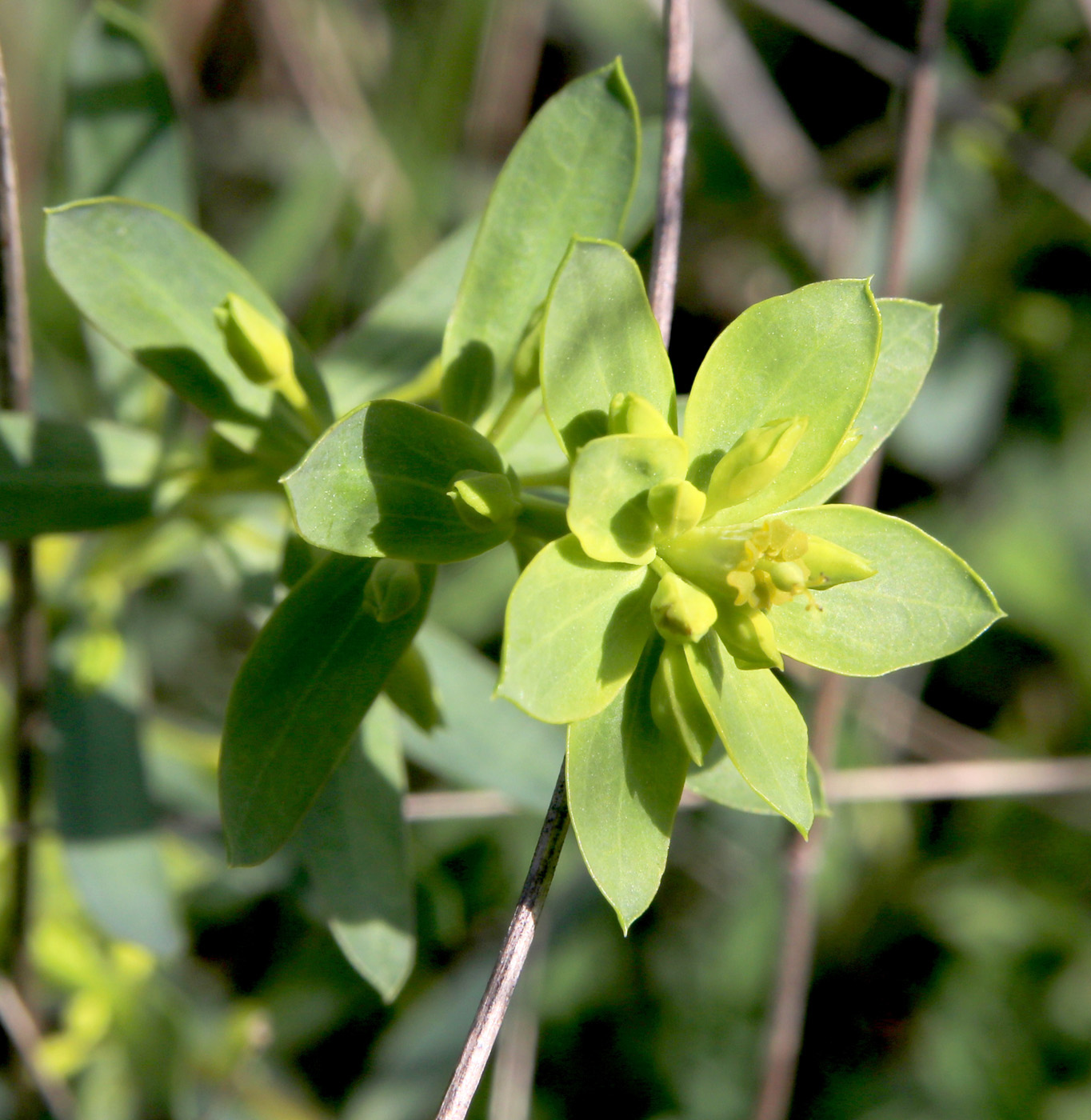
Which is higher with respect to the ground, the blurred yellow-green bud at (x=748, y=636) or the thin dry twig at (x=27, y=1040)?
the blurred yellow-green bud at (x=748, y=636)

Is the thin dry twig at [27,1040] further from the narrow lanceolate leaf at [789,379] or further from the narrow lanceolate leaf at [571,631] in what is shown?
the narrow lanceolate leaf at [789,379]

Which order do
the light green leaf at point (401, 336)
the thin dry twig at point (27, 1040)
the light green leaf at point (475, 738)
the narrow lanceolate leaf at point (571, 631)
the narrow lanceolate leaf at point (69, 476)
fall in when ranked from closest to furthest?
the narrow lanceolate leaf at point (571, 631) → the narrow lanceolate leaf at point (69, 476) → the light green leaf at point (401, 336) → the light green leaf at point (475, 738) → the thin dry twig at point (27, 1040)

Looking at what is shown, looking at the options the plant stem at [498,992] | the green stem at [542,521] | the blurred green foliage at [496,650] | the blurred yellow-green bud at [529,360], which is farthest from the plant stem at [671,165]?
the blurred green foliage at [496,650]

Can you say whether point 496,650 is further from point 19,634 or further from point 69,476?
A: point 69,476

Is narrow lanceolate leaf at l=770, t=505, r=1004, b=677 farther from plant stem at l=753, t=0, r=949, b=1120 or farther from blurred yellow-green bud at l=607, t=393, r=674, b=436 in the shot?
plant stem at l=753, t=0, r=949, b=1120

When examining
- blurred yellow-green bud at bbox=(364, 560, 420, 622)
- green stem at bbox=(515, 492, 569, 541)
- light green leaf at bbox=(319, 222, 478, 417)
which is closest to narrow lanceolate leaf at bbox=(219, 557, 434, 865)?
blurred yellow-green bud at bbox=(364, 560, 420, 622)
